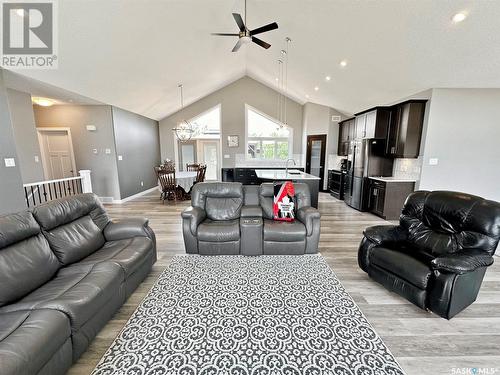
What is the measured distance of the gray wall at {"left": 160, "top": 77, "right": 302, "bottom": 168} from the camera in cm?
852

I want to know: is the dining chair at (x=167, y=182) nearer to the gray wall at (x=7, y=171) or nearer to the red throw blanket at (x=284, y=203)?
the gray wall at (x=7, y=171)

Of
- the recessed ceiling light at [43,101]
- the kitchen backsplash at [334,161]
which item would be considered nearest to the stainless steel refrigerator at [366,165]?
the kitchen backsplash at [334,161]

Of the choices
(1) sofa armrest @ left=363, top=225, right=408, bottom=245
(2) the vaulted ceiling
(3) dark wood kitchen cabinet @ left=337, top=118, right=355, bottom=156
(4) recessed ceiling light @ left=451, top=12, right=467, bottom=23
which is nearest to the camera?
(1) sofa armrest @ left=363, top=225, right=408, bottom=245

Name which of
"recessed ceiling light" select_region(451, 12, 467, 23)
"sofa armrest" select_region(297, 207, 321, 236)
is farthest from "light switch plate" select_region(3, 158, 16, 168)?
"recessed ceiling light" select_region(451, 12, 467, 23)

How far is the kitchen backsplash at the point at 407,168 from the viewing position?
4379mm

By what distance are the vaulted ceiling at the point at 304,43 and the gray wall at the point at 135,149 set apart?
745mm

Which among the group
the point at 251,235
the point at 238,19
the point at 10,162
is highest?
the point at 238,19

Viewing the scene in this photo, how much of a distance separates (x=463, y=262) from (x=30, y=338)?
2.89 meters

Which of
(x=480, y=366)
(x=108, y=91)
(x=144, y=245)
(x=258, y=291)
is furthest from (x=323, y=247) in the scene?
(x=108, y=91)

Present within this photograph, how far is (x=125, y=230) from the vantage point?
8.32ft

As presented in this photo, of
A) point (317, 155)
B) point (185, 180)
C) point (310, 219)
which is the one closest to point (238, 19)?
point (310, 219)

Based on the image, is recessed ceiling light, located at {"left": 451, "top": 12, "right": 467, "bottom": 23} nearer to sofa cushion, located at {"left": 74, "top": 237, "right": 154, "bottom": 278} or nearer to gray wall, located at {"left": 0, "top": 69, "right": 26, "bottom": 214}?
sofa cushion, located at {"left": 74, "top": 237, "right": 154, "bottom": 278}

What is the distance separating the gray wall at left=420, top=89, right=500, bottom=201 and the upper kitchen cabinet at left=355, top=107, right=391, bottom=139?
90 cm

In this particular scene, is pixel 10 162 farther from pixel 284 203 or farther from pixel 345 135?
pixel 345 135
